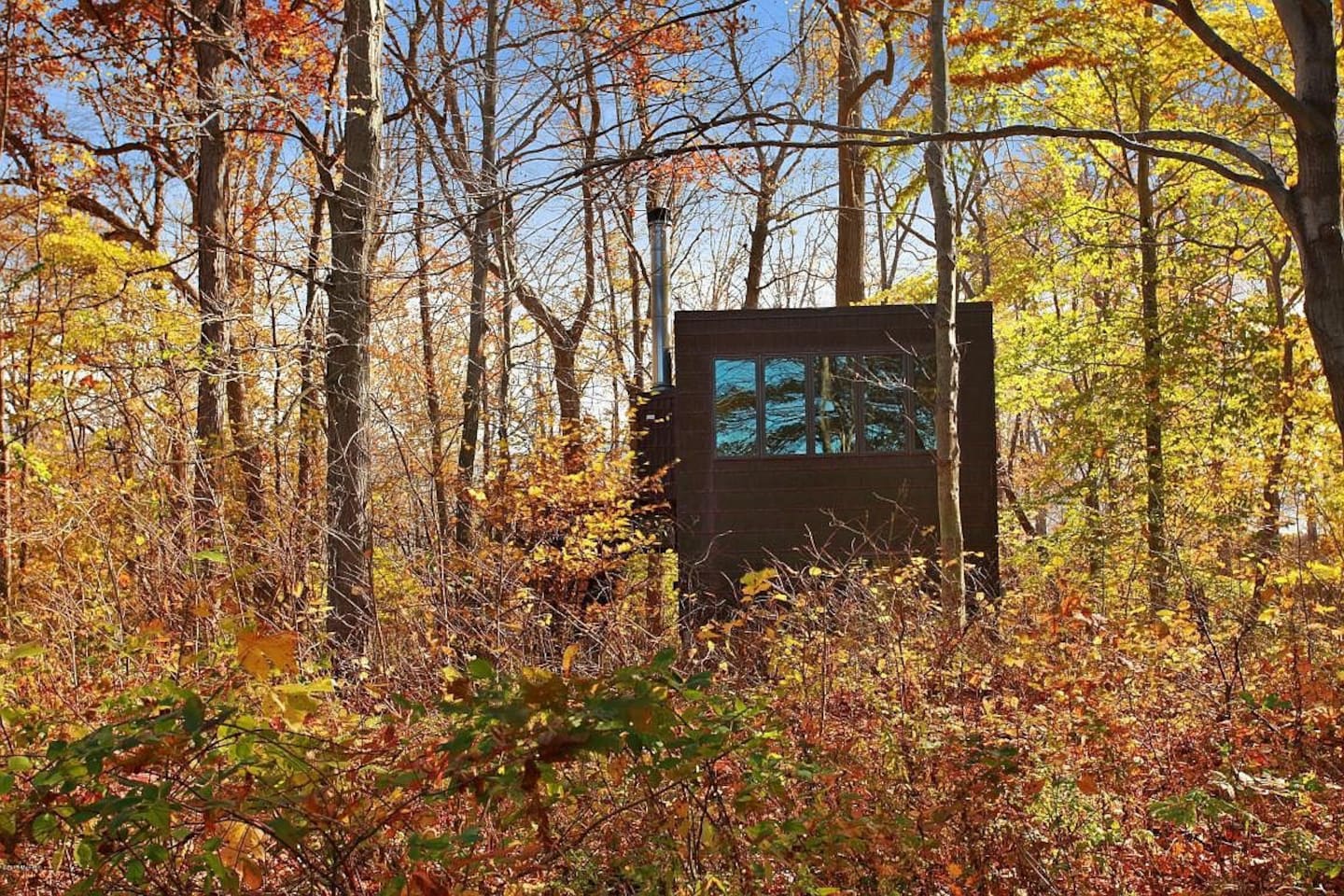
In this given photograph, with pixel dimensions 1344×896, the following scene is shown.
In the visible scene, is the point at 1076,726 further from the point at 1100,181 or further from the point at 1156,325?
the point at 1100,181

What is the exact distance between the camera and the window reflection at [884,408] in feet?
42.7

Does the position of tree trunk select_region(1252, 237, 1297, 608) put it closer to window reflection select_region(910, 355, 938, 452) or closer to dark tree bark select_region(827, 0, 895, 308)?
window reflection select_region(910, 355, 938, 452)

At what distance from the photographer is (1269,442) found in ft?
41.4

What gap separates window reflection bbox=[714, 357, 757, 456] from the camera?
13.1 m

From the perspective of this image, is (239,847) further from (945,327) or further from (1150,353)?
(1150,353)

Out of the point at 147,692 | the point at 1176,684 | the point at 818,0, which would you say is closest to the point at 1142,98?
the point at 818,0

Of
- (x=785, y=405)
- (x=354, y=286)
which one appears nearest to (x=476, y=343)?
(x=785, y=405)

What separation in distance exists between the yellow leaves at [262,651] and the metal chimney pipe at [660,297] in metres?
12.4

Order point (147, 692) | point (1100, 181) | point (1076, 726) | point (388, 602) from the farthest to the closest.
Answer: point (1100, 181) < point (388, 602) < point (1076, 726) < point (147, 692)

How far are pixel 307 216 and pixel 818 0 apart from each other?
11.2 meters

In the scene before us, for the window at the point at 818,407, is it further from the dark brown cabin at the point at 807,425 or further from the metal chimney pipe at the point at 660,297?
the metal chimney pipe at the point at 660,297

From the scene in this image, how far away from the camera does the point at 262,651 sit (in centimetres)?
262

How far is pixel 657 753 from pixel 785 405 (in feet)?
34.7

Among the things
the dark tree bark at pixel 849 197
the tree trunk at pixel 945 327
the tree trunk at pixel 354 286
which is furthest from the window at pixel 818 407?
the dark tree bark at pixel 849 197
